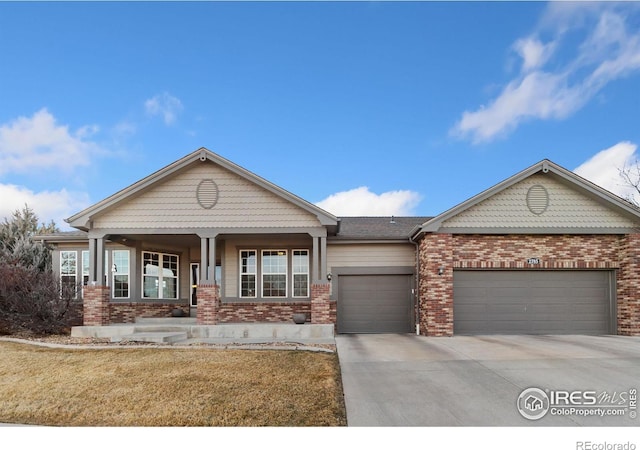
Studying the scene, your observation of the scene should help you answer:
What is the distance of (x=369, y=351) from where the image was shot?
11.0 m

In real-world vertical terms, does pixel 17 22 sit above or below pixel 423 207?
above

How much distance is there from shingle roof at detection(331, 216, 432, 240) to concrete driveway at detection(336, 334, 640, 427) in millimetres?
4500

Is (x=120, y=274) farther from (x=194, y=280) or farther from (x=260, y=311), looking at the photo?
(x=260, y=311)

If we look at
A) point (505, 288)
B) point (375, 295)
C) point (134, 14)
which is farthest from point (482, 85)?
point (134, 14)

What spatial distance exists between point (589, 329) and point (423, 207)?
12.2m

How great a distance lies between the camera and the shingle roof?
15.6 metres

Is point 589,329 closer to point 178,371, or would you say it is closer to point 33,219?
point 178,371

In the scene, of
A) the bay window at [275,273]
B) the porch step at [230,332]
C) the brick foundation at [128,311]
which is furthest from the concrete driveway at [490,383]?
the brick foundation at [128,311]

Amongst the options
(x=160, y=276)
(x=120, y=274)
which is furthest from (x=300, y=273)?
(x=120, y=274)

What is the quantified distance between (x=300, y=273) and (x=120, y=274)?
6713 millimetres

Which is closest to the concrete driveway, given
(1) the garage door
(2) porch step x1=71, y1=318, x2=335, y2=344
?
(2) porch step x1=71, y1=318, x2=335, y2=344

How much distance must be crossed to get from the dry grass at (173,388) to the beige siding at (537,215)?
6956mm

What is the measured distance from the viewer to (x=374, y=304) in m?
15.6

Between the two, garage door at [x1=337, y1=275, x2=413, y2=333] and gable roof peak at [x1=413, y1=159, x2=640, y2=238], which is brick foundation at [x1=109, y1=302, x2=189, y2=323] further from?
gable roof peak at [x1=413, y1=159, x2=640, y2=238]
